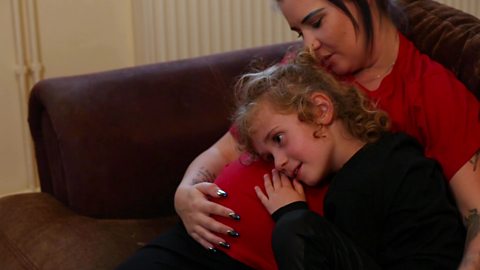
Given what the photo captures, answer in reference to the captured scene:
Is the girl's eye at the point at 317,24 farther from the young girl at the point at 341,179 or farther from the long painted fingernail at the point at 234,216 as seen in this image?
→ the long painted fingernail at the point at 234,216

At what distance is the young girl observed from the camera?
123 cm

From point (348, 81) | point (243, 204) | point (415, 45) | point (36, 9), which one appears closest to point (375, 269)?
point (243, 204)

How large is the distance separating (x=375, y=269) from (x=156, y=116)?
67 cm

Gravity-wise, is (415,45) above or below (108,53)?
above

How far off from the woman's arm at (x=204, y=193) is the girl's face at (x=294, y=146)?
150 millimetres

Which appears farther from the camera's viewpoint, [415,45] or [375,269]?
[415,45]

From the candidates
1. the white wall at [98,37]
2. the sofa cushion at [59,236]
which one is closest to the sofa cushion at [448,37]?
the sofa cushion at [59,236]

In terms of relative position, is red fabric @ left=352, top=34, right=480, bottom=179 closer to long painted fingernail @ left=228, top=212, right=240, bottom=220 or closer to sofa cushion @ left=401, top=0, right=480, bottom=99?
sofa cushion @ left=401, top=0, right=480, bottom=99

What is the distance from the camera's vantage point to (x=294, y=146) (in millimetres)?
1345

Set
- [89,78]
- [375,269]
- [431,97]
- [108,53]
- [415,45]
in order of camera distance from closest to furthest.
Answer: [375,269], [431,97], [415,45], [89,78], [108,53]

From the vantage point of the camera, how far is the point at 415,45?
163cm

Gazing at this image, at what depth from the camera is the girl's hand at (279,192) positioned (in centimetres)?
137

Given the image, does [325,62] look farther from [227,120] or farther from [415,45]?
[227,120]

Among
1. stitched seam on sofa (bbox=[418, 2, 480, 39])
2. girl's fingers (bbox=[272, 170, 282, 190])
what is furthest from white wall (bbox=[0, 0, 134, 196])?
girl's fingers (bbox=[272, 170, 282, 190])
